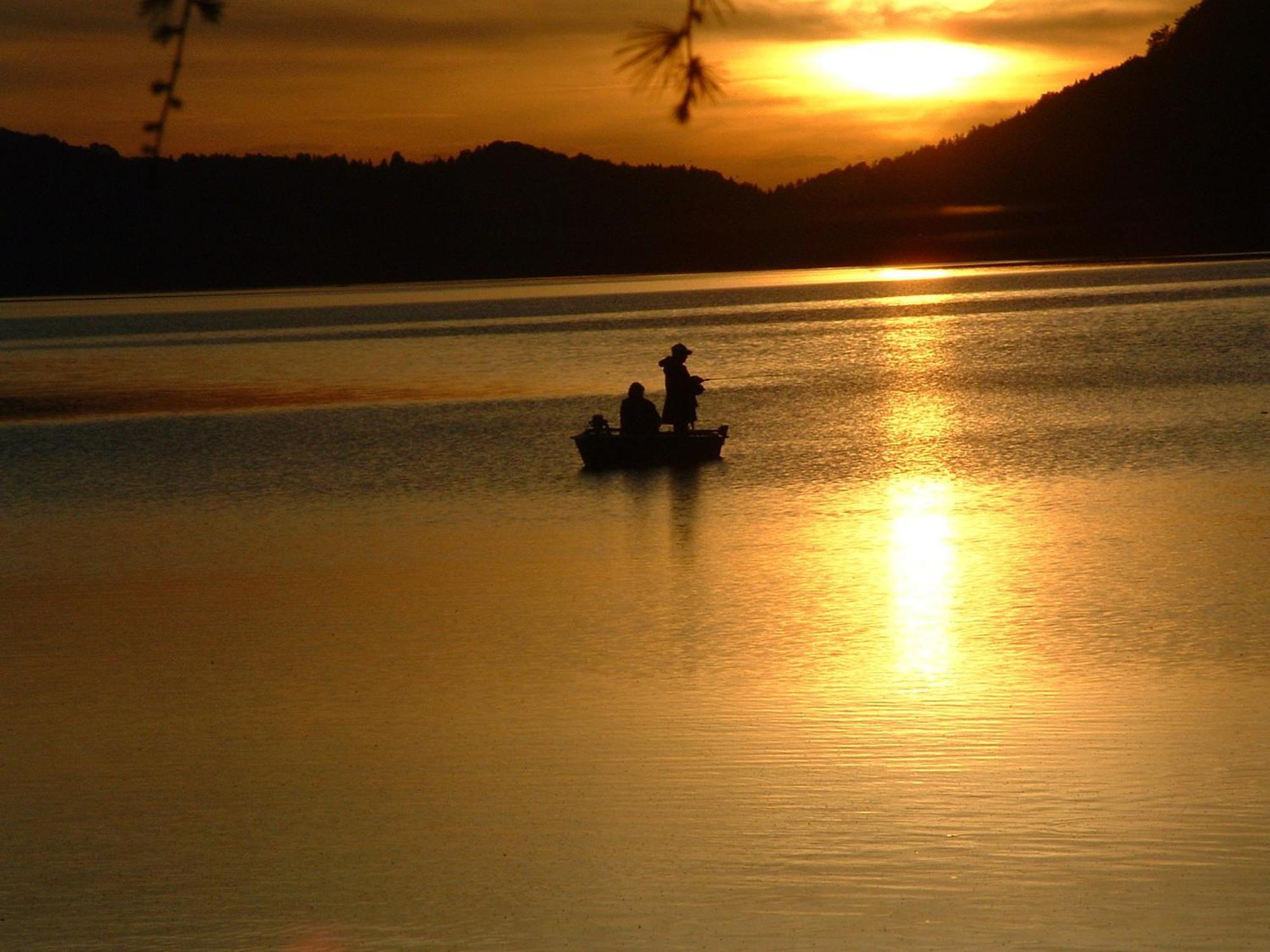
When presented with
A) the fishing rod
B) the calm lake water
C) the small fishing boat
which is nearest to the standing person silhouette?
the small fishing boat

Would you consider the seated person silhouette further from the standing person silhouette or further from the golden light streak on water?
the golden light streak on water

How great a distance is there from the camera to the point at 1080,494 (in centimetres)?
2448

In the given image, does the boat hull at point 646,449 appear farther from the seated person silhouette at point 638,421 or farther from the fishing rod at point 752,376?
the fishing rod at point 752,376

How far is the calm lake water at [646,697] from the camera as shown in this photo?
8.33 m

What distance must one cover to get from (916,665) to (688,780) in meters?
3.63

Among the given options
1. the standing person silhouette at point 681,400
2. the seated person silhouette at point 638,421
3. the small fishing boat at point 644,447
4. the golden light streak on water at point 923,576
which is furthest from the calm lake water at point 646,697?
the standing person silhouette at point 681,400

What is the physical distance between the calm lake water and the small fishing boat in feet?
1.53

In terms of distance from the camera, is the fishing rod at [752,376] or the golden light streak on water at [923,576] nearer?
the golden light streak on water at [923,576]

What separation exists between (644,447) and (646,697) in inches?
582

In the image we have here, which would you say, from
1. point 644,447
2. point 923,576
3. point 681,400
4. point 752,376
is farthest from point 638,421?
point 752,376

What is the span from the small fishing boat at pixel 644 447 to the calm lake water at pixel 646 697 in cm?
47

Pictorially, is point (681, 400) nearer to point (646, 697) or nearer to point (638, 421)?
point (638, 421)

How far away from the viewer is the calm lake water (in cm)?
833

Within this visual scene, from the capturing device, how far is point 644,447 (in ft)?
88.7
